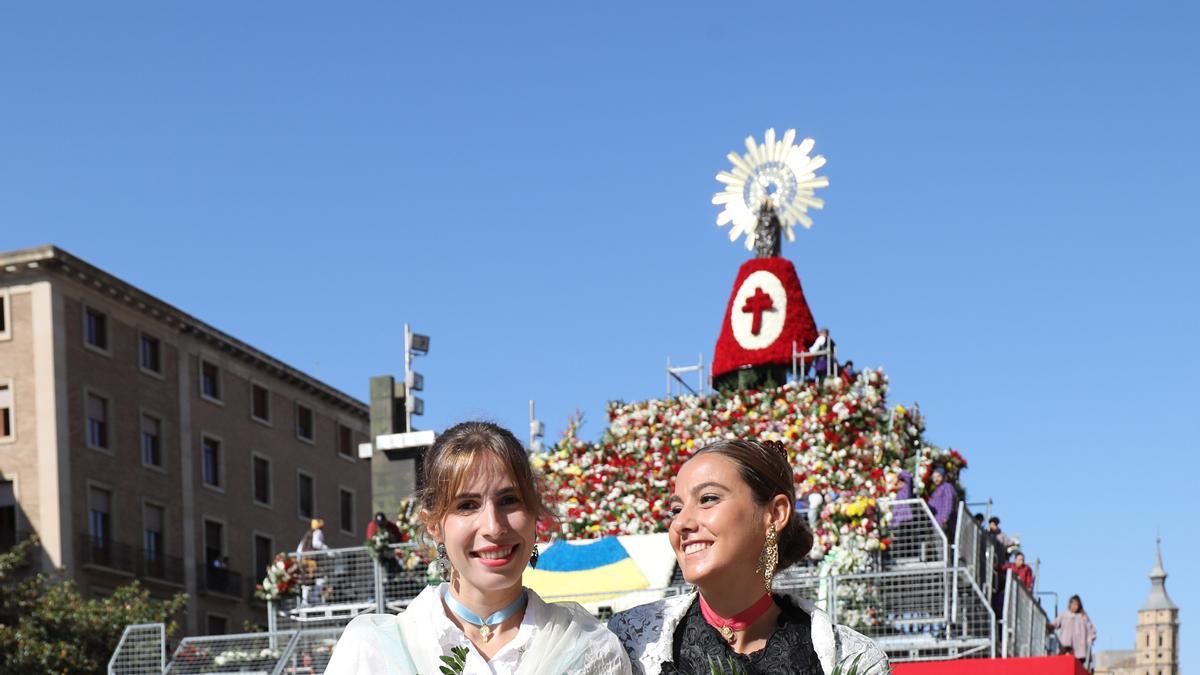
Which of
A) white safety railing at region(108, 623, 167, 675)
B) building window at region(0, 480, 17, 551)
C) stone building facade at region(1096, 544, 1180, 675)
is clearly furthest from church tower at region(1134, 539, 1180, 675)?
white safety railing at region(108, 623, 167, 675)

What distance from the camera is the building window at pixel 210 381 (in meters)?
46.6

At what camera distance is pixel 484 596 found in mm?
4586

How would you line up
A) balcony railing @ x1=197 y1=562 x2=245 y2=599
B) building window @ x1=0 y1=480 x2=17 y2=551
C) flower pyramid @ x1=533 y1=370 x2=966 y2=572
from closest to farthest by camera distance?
1. flower pyramid @ x1=533 y1=370 x2=966 y2=572
2. building window @ x1=0 y1=480 x2=17 y2=551
3. balcony railing @ x1=197 y1=562 x2=245 y2=599

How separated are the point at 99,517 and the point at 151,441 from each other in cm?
351

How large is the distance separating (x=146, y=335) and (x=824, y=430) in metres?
29.8

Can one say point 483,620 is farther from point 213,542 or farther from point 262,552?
point 262,552

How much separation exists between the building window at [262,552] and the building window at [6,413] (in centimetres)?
1015

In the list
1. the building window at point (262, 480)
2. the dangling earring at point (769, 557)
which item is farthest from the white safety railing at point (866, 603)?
the building window at point (262, 480)

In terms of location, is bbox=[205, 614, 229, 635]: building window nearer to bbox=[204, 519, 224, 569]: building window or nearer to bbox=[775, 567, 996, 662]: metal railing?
bbox=[204, 519, 224, 569]: building window

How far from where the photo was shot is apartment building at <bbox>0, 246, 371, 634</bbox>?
3966 centimetres

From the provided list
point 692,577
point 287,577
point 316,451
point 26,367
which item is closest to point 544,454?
point 287,577

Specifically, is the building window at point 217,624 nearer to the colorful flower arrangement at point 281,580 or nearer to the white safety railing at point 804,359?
the colorful flower arrangement at point 281,580

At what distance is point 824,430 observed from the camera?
60.8 ft

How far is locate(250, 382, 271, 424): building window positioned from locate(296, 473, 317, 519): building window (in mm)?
2689
